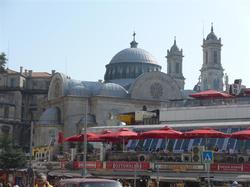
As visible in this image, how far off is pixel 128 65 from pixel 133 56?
2.20 m

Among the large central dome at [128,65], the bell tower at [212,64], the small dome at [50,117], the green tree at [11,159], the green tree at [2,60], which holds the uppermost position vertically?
the bell tower at [212,64]

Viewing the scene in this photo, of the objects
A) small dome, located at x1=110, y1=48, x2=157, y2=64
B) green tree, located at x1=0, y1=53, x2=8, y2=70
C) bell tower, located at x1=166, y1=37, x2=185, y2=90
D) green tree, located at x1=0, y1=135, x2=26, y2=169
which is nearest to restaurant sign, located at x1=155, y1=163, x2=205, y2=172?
green tree, located at x1=0, y1=53, x2=8, y2=70

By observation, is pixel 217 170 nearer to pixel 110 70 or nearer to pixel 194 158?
pixel 194 158

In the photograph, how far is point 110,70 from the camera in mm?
100750

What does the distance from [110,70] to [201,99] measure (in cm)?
5034

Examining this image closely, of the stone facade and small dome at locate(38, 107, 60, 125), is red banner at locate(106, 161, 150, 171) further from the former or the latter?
the stone facade

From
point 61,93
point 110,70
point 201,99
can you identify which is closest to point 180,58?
point 110,70

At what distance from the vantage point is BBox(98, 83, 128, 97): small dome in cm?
8456

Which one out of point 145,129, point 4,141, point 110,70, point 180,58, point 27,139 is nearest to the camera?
point 145,129

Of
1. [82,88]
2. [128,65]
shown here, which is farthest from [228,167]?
[128,65]

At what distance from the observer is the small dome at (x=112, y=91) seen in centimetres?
8456

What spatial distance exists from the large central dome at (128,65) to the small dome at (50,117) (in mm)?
14121

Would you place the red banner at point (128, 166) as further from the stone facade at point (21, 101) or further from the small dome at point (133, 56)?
the stone facade at point (21, 101)

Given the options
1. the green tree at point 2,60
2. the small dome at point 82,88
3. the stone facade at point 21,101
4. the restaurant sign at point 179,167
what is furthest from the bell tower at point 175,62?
the restaurant sign at point 179,167
